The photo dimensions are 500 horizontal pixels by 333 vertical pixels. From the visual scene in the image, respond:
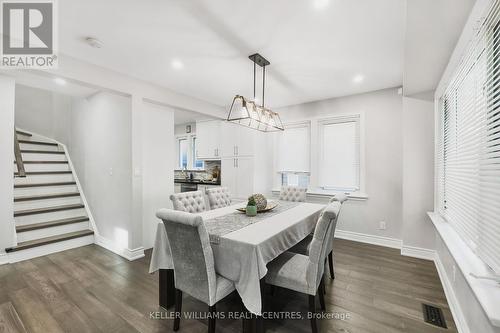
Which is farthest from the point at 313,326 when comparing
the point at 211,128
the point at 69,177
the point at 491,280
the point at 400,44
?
the point at 69,177

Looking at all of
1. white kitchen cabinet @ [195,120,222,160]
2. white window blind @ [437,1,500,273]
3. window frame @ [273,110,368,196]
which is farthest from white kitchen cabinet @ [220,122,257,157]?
white window blind @ [437,1,500,273]

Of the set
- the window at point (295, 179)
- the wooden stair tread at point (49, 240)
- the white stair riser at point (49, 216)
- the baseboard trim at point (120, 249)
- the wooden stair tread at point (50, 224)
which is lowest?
the baseboard trim at point (120, 249)

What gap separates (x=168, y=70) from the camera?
3055 millimetres

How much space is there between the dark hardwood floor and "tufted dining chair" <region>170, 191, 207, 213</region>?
877 millimetres

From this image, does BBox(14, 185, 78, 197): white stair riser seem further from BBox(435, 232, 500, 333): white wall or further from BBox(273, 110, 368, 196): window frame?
BBox(435, 232, 500, 333): white wall

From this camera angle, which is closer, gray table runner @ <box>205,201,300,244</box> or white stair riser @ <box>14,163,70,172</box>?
gray table runner @ <box>205,201,300,244</box>

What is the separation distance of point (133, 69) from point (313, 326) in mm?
3470

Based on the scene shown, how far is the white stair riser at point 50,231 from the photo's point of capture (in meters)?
3.43

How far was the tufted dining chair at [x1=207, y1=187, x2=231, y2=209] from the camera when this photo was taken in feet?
11.1

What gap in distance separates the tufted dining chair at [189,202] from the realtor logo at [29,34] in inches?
78.6

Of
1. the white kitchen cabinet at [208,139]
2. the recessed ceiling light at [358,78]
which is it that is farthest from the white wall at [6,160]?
the recessed ceiling light at [358,78]

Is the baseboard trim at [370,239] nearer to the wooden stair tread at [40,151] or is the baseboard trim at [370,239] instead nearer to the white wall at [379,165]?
the white wall at [379,165]

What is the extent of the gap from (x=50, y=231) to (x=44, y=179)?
1.24m

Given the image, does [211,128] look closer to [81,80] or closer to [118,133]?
[118,133]
